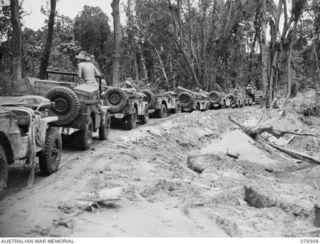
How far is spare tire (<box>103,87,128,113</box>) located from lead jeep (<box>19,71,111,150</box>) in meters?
2.70

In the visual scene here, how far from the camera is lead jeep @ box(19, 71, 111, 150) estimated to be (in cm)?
948

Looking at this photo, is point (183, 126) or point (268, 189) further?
point (183, 126)

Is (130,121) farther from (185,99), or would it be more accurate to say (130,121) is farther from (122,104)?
(185,99)

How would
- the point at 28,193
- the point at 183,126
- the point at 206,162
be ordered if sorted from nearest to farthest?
→ the point at 28,193, the point at 206,162, the point at 183,126

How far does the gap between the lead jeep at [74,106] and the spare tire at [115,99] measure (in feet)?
8.87

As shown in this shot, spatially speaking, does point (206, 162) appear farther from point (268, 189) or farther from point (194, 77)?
point (194, 77)

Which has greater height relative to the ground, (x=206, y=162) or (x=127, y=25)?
(x=127, y=25)

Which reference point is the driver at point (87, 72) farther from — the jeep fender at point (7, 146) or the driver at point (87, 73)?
the jeep fender at point (7, 146)

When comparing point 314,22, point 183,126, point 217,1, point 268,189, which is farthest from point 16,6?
point 314,22

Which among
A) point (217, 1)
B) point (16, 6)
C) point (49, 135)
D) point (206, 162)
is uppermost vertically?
point (217, 1)

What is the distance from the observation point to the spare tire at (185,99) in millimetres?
25781

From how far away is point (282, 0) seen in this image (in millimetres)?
22875

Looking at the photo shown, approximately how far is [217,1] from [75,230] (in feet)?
104

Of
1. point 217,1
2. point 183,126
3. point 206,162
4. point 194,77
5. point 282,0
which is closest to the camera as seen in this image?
point 206,162
